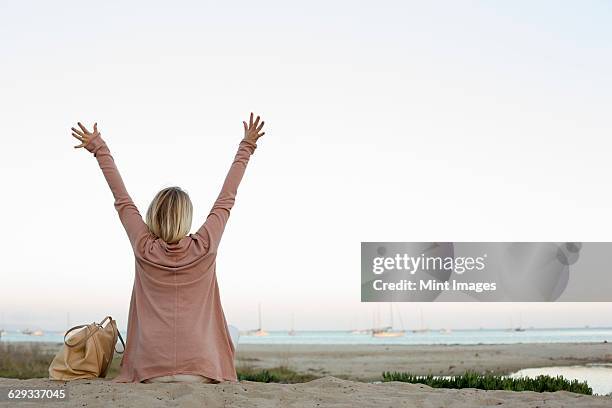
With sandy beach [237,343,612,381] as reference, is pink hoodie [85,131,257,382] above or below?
above

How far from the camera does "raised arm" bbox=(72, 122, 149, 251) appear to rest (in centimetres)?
532

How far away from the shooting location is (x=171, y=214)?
5152 mm

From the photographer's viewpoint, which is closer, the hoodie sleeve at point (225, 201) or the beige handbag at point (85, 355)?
the hoodie sleeve at point (225, 201)

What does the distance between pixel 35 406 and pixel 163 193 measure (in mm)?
1606

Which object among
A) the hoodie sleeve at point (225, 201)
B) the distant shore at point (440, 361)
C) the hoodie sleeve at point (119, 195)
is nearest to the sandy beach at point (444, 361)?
the distant shore at point (440, 361)

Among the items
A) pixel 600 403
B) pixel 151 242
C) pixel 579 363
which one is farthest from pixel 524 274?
pixel 151 242

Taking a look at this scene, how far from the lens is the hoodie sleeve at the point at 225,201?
530 centimetres

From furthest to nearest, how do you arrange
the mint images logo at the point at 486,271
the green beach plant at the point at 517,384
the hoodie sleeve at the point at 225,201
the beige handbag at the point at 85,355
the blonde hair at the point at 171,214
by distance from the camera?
the mint images logo at the point at 486,271, the green beach plant at the point at 517,384, the beige handbag at the point at 85,355, the hoodie sleeve at the point at 225,201, the blonde hair at the point at 171,214

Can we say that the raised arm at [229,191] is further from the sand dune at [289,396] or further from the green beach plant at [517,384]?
the green beach plant at [517,384]

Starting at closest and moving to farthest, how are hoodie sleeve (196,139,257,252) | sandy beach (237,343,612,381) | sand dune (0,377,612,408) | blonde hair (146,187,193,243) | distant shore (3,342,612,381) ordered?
sand dune (0,377,612,408), blonde hair (146,187,193,243), hoodie sleeve (196,139,257,252), distant shore (3,342,612,381), sandy beach (237,343,612,381)

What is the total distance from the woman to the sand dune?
0.62 ft

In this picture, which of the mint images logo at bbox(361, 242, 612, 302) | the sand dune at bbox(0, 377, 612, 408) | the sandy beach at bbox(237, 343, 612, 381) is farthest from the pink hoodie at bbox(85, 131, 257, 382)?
the mint images logo at bbox(361, 242, 612, 302)

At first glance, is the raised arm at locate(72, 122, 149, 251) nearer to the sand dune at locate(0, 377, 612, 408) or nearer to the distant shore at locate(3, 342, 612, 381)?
the sand dune at locate(0, 377, 612, 408)

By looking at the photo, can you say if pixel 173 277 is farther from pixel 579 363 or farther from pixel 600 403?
pixel 579 363
